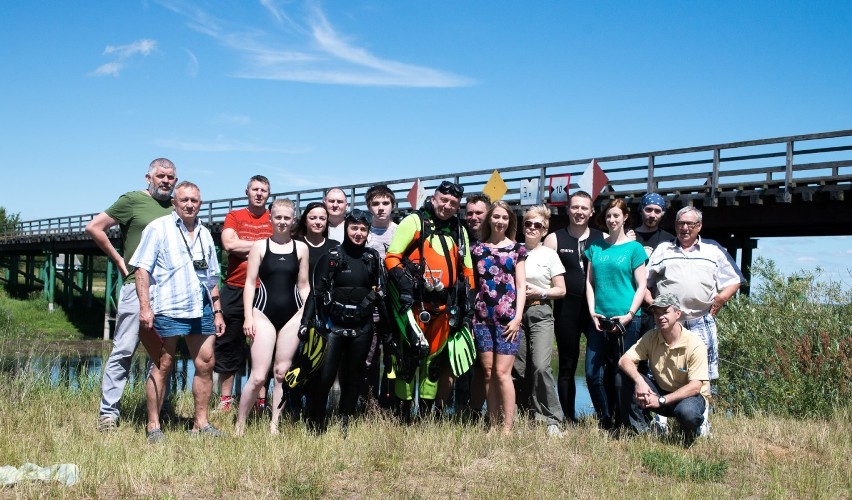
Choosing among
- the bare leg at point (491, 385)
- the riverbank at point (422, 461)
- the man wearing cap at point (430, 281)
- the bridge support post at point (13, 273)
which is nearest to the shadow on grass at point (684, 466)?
the riverbank at point (422, 461)

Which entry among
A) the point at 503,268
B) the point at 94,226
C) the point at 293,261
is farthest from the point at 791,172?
the point at 94,226

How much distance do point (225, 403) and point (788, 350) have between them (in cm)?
546

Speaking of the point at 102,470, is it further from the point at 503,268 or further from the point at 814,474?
the point at 814,474

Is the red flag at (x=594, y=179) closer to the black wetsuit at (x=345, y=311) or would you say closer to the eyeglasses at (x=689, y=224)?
the eyeglasses at (x=689, y=224)

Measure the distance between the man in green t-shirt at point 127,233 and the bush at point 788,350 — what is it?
17.7ft

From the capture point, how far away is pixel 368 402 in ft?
19.5

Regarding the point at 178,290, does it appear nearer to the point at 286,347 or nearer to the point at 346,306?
the point at 286,347

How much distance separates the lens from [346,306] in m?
5.21

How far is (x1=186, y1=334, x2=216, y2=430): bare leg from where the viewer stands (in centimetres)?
530

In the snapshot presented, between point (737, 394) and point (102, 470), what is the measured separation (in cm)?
612

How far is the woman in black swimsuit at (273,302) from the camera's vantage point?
17.6 feet

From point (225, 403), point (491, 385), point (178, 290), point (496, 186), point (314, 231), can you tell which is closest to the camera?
point (178, 290)

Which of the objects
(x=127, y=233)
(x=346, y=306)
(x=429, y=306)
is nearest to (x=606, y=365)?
(x=429, y=306)

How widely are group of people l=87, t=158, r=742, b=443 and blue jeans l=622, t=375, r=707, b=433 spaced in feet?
0.04
